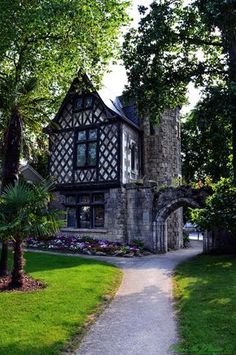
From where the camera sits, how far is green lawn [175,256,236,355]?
6238 millimetres

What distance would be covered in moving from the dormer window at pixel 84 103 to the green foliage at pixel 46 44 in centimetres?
503

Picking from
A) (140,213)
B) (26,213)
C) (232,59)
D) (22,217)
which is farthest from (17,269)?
(140,213)

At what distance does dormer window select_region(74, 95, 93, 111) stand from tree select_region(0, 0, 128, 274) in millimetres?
5116

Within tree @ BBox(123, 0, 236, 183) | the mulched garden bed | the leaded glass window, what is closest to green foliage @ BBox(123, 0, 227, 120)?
tree @ BBox(123, 0, 236, 183)

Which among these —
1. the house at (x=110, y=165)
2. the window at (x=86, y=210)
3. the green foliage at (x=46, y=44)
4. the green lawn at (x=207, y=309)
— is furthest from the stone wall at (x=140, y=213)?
the green lawn at (x=207, y=309)

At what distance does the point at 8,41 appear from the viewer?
15.0 meters

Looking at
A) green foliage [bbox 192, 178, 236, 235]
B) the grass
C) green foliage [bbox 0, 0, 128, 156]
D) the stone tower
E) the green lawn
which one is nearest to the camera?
the green lawn

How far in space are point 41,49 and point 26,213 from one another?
354 inches

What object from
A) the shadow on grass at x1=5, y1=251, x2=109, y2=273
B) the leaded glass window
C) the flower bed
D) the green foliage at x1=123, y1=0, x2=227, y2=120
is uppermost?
the green foliage at x1=123, y1=0, x2=227, y2=120

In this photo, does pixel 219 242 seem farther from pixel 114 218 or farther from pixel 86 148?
pixel 86 148

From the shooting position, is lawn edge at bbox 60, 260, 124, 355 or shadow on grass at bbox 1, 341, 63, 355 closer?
shadow on grass at bbox 1, 341, 63, 355

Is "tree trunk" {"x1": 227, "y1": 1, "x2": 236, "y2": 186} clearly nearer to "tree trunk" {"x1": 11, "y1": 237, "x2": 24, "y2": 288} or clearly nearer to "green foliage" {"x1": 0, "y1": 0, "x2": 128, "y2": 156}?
"green foliage" {"x1": 0, "y1": 0, "x2": 128, "y2": 156}

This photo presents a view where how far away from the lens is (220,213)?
51.9 feet

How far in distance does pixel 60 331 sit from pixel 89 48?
1331cm
